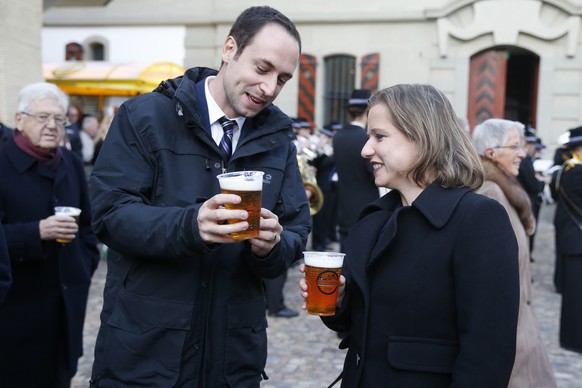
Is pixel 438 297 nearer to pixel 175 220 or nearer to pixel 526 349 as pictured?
pixel 175 220

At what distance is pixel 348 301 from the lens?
265 centimetres

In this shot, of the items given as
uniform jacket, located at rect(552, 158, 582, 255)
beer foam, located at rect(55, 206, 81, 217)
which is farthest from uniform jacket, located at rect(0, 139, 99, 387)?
uniform jacket, located at rect(552, 158, 582, 255)

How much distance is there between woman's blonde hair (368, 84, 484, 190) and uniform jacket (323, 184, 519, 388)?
6 centimetres

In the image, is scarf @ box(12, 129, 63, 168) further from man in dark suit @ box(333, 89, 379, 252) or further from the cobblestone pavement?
man in dark suit @ box(333, 89, 379, 252)

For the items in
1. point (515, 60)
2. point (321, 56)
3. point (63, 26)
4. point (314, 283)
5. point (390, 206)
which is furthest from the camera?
point (515, 60)

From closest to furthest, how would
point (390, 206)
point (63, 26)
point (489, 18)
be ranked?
point (390, 206) < point (489, 18) < point (63, 26)

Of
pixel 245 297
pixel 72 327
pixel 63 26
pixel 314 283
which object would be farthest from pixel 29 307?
pixel 63 26

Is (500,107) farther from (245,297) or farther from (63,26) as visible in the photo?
(245,297)

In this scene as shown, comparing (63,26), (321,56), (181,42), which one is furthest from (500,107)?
(63,26)

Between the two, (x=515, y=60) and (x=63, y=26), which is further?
(x=515, y=60)

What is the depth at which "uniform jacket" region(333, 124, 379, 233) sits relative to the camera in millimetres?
7199

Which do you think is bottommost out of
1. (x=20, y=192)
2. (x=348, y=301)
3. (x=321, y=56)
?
(x=348, y=301)

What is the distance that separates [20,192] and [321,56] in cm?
1549

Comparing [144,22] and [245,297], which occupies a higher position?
[144,22]
